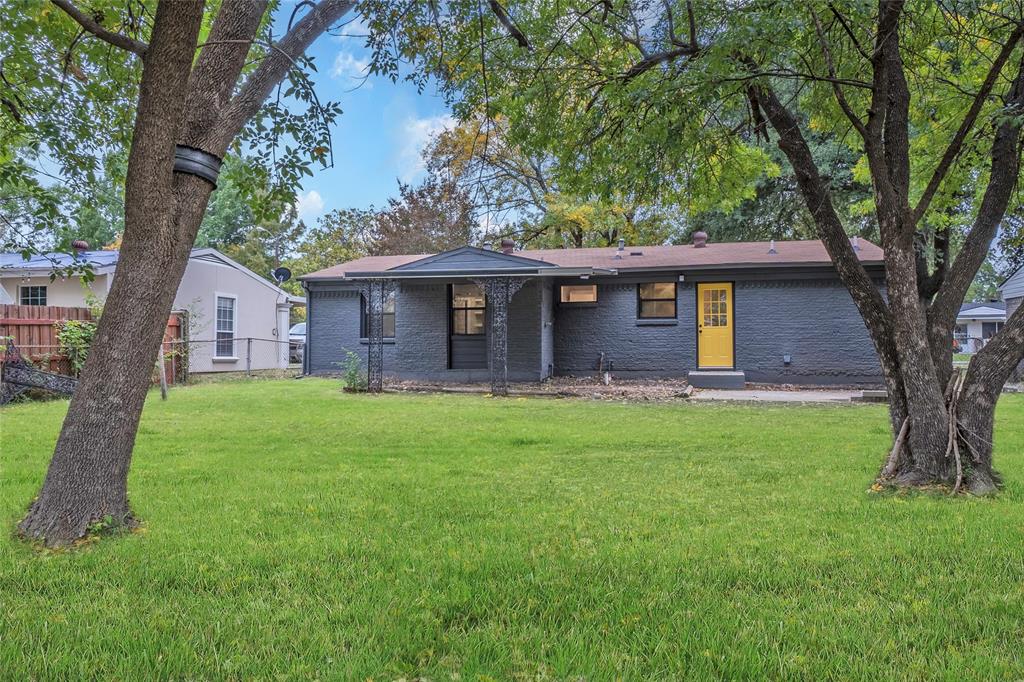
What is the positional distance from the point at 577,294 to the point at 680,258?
2571 millimetres

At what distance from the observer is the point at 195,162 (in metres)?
3.54

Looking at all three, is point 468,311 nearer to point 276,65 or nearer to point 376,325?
point 376,325

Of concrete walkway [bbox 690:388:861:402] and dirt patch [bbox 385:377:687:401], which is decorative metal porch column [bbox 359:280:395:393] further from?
concrete walkway [bbox 690:388:861:402]

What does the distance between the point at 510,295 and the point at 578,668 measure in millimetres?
10998

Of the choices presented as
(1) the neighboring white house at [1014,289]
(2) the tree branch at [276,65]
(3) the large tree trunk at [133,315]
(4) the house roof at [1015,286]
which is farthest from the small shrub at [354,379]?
(4) the house roof at [1015,286]

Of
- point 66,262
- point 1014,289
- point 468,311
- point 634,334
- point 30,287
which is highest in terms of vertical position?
point 66,262

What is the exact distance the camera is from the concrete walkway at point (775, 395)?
1121 centimetres

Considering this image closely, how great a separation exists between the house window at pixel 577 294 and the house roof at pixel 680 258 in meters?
0.58

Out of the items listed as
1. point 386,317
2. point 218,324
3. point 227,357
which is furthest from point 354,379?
point 218,324

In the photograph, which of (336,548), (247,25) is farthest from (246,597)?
(247,25)

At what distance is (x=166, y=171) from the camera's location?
336cm

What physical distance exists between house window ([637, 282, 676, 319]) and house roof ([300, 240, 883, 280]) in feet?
1.84

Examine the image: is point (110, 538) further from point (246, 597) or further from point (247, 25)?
point (247, 25)

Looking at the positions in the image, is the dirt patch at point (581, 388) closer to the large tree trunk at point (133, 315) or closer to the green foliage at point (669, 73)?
the green foliage at point (669, 73)
